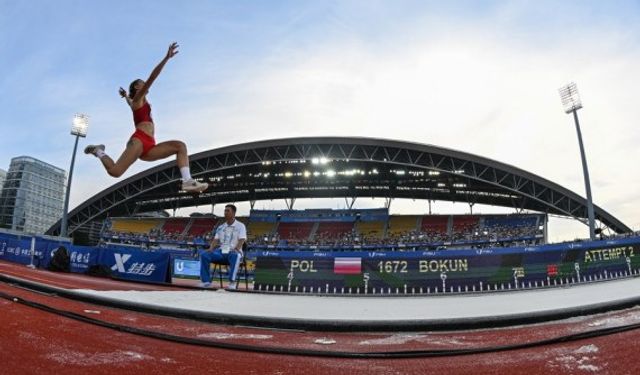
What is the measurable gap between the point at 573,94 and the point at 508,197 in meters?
13.5

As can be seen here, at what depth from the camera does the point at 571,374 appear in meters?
2.33

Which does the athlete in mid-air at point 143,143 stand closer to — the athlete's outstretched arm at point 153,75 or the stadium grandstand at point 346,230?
the athlete's outstretched arm at point 153,75

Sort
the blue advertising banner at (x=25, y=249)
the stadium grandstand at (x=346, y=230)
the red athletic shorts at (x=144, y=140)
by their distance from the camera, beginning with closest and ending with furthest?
1. the red athletic shorts at (x=144, y=140)
2. the blue advertising banner at (x=25, y=249)
3. the stadium grandstand at (x=346, y=230)

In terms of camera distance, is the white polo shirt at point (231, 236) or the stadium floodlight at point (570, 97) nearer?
the white polo shirt at point (231, 236)

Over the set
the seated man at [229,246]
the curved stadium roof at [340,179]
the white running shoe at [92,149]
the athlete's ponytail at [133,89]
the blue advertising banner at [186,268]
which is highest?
the curved stadium roof at [340,179]

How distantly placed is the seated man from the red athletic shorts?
350 centimetres

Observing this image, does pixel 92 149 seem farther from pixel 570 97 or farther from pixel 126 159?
pixel 570 97

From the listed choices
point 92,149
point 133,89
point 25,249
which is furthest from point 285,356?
point 25,249

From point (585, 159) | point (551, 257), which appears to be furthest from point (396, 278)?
point (585, 159)

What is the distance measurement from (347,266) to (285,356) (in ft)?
29.1

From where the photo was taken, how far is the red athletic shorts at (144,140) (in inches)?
190

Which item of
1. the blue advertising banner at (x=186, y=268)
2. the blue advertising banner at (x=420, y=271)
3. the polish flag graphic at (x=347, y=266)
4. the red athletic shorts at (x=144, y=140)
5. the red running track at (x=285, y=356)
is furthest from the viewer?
the blue advertising banner at (x=186, y=268)

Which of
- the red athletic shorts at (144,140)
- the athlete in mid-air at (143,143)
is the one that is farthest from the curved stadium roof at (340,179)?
the red athletic shorts at (144,140)

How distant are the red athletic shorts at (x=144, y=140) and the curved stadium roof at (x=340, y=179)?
99.6ft
